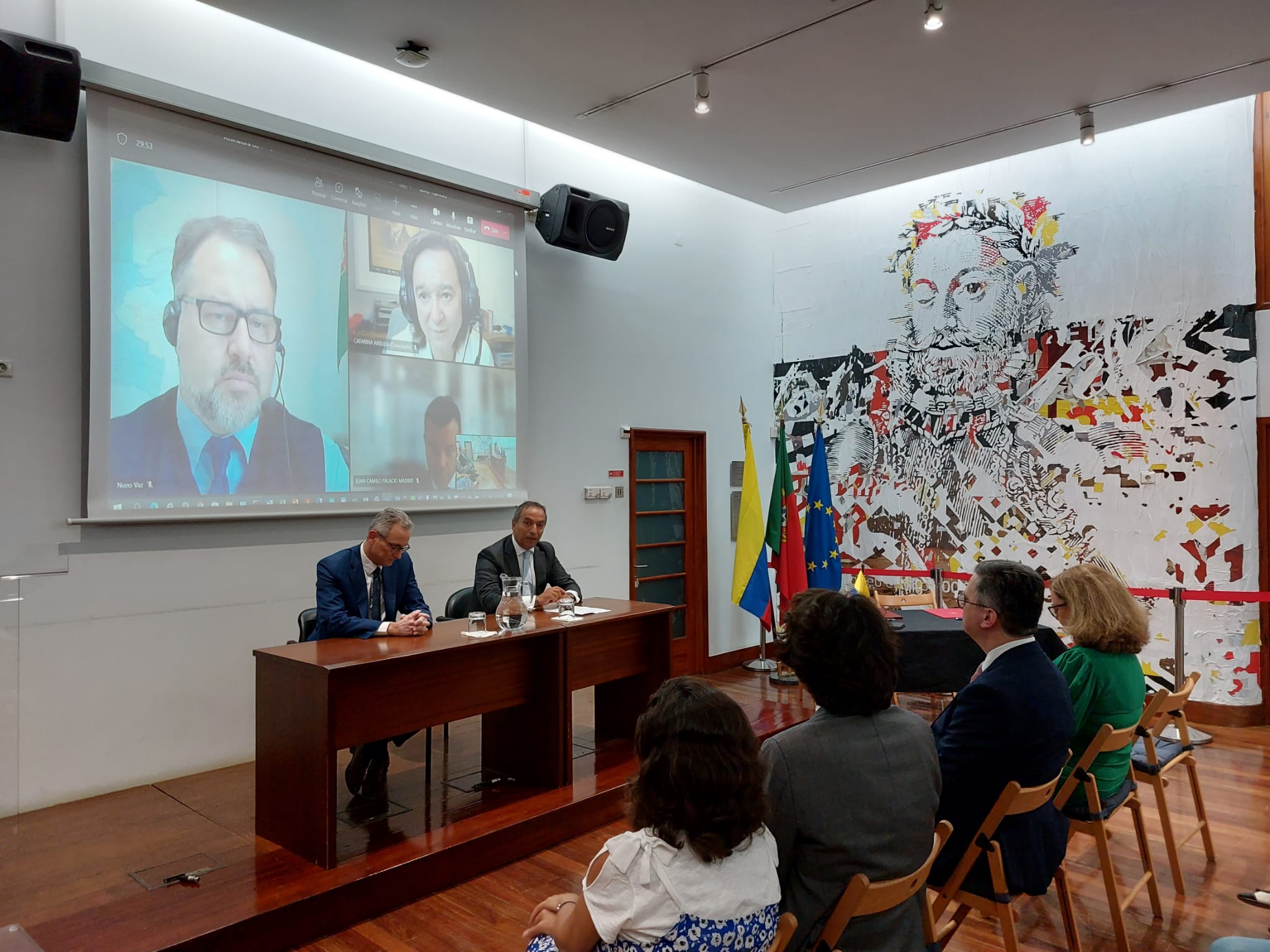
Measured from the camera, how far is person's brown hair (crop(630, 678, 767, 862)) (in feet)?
4.91

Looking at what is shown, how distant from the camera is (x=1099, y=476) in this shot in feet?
19.6

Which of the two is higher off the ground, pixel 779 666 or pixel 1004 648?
pixel 1004 648

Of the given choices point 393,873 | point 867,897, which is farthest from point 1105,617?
point 393,873

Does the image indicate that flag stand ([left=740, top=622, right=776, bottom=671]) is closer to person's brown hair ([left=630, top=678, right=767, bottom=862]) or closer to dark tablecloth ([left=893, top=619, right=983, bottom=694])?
dark tablecloth ([left=893, top=619, right=983, bottom=694])

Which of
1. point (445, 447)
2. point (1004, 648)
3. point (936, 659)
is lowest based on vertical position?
point (936, 659)

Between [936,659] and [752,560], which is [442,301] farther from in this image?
[936,659]

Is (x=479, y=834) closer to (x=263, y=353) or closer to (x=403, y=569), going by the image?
(x=403, y=569)

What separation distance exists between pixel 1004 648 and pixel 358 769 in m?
2.87

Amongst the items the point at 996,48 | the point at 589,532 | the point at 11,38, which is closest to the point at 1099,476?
the point at 996,48

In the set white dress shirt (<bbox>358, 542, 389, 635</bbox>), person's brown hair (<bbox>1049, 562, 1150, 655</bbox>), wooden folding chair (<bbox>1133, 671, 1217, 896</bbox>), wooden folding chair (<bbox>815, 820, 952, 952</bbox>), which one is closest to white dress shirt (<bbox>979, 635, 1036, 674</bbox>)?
person's brown hair (<bbox>1049, 562, 1150, 655</bbox>)

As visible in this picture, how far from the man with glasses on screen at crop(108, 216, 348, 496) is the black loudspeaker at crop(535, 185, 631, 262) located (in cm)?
194

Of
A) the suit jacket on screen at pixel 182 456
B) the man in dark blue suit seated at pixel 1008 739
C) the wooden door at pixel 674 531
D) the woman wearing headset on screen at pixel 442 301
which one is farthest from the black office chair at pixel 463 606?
the man in dark blue suit seated at pixel 1008 739

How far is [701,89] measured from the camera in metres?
4.77

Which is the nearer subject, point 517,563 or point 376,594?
point 376,594
